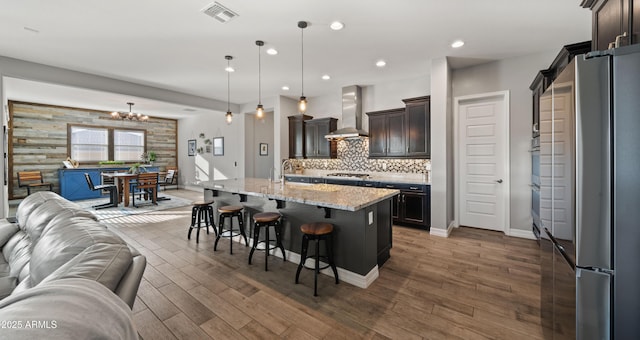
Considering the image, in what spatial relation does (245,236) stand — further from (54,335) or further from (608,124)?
(608,124)

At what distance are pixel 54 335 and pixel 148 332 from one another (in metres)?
1.72

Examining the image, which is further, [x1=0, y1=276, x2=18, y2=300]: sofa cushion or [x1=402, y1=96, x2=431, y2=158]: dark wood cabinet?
[x1=402, y1=96, x2=431, y2=158]: dark wood cabinet

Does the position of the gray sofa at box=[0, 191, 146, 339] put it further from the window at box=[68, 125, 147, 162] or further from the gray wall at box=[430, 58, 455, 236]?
the window at box=[68, 125, 147, 162]

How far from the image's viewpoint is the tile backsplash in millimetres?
5078

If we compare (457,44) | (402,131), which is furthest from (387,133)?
(457,44)

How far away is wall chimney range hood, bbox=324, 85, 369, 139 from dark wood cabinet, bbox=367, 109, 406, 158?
0.85 ft

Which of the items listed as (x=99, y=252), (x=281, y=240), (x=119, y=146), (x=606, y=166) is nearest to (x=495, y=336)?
(x=606, y=166)

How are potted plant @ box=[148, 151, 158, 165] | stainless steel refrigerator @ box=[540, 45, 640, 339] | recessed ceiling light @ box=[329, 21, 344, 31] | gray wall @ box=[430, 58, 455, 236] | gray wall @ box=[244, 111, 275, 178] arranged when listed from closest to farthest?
stainless steel refrigerator @ box=[540, 45, 640, 339]
recessed ceiling light @ box=[329, 21, 344, 31]
gray wall @ box=[430, 58, 455, 236]
gray wall @ box=[244, 111, 275, 178]
potted plant @ box=[148, 151, 158, 165]

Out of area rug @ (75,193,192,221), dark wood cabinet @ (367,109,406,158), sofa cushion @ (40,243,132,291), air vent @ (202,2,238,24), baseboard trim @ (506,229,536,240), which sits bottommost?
baseboard trim @ (506,229,536,240)

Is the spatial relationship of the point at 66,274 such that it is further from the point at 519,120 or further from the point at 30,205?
the point at 519,120

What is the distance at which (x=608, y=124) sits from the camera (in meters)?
1.07

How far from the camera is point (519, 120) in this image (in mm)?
3992

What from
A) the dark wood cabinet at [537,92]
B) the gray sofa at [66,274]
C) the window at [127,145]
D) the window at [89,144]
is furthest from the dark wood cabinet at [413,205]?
the window at [89,144]

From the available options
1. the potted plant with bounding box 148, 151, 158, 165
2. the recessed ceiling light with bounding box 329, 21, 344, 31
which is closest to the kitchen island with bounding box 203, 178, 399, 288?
the recessed ceiling light with bounding box 329, 21, 344, 31
